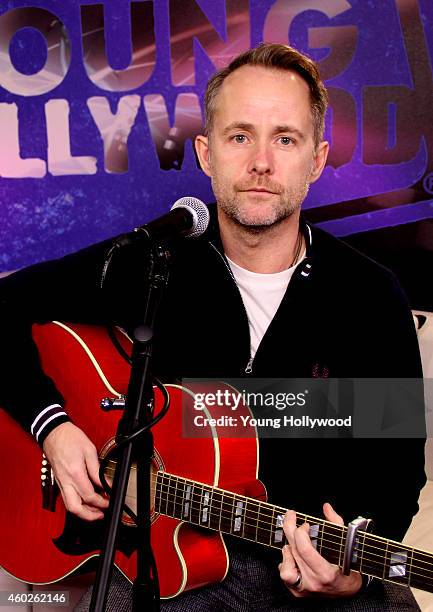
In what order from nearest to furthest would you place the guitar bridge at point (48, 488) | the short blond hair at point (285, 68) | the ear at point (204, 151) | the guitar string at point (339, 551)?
the guitar string at point (339, 551) → the guitar bridge at point (48, 488) → the short blond hair at point (285, 68) → the ear at point (204, 151)

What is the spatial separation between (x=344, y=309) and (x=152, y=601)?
1.01 metres

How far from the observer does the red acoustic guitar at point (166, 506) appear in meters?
1.55

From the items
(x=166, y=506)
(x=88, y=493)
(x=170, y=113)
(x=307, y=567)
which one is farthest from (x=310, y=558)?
(x=170, y=113)

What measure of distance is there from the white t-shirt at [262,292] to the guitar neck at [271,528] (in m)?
0.52

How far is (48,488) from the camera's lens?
1.88 m

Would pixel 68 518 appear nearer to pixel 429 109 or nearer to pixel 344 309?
pixel 344 309

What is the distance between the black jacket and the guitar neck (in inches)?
10.9

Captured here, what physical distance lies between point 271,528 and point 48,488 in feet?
1.95

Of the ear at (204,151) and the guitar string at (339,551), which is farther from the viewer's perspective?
the ear at (204,151)

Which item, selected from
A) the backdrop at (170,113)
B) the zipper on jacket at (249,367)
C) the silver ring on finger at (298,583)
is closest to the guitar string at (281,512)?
the silver ring on finger at (298,583)

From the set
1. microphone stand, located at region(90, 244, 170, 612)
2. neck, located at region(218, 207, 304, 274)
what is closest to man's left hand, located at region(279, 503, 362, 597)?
microphone stand, located at region(90, 244, 170, 612)

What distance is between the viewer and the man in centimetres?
191

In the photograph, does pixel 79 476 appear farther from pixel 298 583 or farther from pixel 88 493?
pixel 298 583

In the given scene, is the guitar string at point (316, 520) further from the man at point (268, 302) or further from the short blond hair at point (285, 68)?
the short blond hair at point (285, 68)
